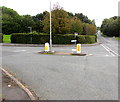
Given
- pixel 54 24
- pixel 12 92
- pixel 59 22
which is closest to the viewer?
pixel 12 92

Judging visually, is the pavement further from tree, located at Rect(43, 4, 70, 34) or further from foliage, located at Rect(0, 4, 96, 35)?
foliage, located at Rect(0, 4, 96, 35)

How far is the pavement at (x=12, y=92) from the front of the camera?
4269mm

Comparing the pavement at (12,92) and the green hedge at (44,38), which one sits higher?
the green hedge at (44,38)

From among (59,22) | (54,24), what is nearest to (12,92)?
(54,24)

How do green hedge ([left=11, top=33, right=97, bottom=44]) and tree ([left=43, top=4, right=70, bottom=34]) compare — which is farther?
green hedge ([left=11, top=33, right=97, bottom=44])

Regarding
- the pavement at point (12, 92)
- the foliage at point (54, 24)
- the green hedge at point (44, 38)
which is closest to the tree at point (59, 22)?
the foliage at point (54, 24)

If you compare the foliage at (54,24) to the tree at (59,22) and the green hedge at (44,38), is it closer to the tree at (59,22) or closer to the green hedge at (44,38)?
the tree at (59,22)

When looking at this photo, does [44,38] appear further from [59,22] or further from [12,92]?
[12,92]

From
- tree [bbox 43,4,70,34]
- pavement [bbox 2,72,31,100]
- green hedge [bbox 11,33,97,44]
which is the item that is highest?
tree [bbox 43,4,70,34]

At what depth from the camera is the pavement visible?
427cm

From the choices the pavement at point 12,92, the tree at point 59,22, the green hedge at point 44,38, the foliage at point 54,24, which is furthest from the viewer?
the green hedge at point 44,38

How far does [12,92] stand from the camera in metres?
4.63

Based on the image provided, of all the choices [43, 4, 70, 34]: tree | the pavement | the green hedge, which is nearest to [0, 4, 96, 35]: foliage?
[43, 4, 70, 34]: tree

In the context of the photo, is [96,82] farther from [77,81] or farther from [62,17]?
[62,17]
